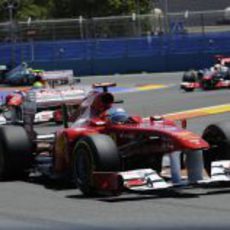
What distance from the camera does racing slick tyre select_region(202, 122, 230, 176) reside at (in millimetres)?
10336

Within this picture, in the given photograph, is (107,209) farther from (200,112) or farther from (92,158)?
(200,112)

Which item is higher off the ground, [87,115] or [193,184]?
[87,115]

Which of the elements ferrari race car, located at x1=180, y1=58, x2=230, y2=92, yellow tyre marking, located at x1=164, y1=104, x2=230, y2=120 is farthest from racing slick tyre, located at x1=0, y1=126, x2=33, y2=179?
ferrari race car, located at x1=180, y1=58, x2=230, y2=92

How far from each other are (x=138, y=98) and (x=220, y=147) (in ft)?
59.3

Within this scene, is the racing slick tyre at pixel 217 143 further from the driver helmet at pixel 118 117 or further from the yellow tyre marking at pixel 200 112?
the yellow tyre marking at pixel 200 112

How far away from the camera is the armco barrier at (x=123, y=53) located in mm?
42750

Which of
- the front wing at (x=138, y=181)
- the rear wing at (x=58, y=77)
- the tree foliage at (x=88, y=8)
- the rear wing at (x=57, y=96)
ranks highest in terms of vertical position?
the tree foliage at (x=88, y=8)

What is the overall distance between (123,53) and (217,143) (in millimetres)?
33765

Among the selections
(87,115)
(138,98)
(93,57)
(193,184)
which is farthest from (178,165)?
(93,57)

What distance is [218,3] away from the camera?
87.6 metres

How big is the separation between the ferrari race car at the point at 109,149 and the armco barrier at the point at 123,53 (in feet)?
102

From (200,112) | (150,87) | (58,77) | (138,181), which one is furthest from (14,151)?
(150,87)

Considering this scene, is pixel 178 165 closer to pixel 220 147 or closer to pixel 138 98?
pixel 220 147

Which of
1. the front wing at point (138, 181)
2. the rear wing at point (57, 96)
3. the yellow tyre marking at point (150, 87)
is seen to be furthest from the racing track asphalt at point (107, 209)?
the yellow tyre marking at point (150, 87)
